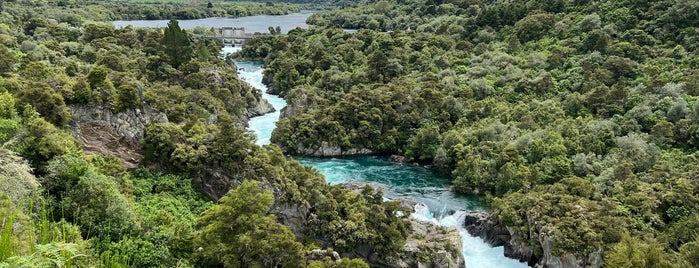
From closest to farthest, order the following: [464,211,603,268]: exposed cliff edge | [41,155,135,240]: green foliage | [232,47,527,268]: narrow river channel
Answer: [41,155,135,240]: green foliage, [464,211,603,268]: exposed cliff edge, [232,47,527,268]: narrow river channel

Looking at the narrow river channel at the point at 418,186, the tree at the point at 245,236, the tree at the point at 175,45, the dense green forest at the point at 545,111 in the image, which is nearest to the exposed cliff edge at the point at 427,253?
the narrow river channel at the point at 418,186

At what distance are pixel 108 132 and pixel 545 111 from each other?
42018mm

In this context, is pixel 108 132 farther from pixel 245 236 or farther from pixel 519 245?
pixel 519 245

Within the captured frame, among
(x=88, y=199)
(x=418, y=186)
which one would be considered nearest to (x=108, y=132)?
(x=88, y=199)

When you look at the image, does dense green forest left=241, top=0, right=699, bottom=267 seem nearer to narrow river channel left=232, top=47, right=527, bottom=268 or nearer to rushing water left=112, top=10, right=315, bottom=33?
narrow river channel left=232, top=47, right=527, bottom=268

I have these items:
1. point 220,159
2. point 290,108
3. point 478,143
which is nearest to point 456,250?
point 220,159

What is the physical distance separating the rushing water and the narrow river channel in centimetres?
7445

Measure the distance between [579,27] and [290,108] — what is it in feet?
141

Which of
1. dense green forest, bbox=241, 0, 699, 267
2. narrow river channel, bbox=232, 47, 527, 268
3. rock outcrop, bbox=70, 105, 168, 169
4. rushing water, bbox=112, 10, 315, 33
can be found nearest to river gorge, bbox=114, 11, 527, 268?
narrow river channel, bbox=232, 47, 527, 268

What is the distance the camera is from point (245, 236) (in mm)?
24016

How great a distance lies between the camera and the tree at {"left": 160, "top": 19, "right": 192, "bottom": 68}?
6384 centimetres

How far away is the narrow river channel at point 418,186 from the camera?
1427 inches

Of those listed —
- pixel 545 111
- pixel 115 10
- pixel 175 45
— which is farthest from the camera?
pixel 115 10

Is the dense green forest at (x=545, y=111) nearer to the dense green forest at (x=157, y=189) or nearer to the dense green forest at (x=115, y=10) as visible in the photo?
the dense green forest at (x=157, y=189)
